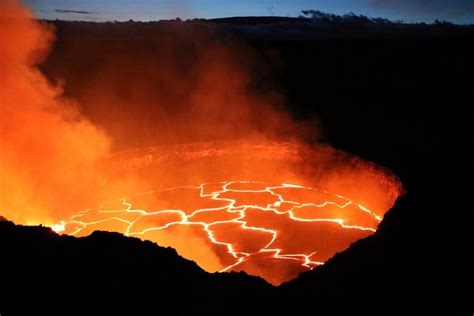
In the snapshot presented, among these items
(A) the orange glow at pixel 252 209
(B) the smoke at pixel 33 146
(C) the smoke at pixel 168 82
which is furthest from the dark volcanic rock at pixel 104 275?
(C) the smoke at pixel 168 82

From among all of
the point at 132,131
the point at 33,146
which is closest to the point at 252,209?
the point at 33,146

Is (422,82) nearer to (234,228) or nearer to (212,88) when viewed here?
(212,88)

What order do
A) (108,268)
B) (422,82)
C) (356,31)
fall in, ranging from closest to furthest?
(108,268), (422,82), (356,31)

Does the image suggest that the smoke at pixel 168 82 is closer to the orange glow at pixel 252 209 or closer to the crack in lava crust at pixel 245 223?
the orange glow at pixel 252 209

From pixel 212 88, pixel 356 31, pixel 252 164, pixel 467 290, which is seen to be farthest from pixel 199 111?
pixel 467 290

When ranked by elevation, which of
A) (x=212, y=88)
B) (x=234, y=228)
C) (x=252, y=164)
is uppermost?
(x=212, y=88)

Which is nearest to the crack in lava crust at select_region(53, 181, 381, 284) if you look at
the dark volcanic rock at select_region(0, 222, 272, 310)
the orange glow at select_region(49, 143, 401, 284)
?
the orange glow at select_region(49, 143, 401, 284)

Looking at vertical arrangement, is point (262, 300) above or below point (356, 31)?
below
